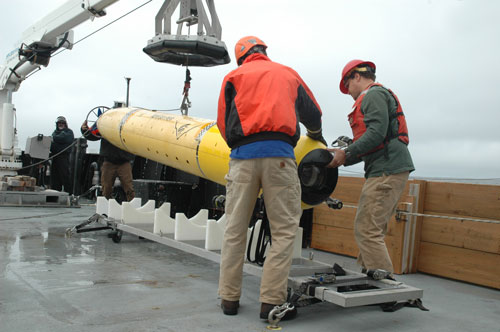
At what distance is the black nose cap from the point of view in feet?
11.7

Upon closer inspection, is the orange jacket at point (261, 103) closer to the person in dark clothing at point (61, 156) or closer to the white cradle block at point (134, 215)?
the white cradle block at point (134, 215)

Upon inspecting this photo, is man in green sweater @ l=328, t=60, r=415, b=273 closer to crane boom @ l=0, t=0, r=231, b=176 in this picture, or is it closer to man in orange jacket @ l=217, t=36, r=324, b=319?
man in orange jacket @ l=217, t=36, r=324, b=319

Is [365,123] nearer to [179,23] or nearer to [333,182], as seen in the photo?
[333,182]

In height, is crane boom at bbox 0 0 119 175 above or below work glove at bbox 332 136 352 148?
above

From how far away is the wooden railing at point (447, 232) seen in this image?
14.2ft

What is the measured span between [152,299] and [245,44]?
2.08 meters

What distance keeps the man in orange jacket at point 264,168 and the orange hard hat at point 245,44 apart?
0.24 m

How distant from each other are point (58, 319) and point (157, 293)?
0.87m

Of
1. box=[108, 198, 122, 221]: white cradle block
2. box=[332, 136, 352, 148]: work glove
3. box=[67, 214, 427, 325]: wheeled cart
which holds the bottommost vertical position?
box=[67, 214, 427, 325]: wheeled cart

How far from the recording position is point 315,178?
3715 millimetres

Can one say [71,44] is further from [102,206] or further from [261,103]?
[261,103]

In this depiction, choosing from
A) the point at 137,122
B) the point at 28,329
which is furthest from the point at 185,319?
the point at 137,122

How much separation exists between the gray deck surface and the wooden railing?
167 millimetres

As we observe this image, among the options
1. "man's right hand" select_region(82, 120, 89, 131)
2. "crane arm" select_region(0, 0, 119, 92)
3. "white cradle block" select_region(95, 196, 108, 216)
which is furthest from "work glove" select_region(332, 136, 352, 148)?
"crane arm" select_region(0, 0, 119, 92)
